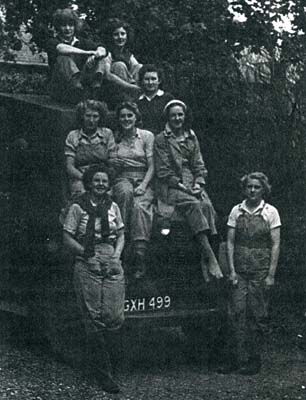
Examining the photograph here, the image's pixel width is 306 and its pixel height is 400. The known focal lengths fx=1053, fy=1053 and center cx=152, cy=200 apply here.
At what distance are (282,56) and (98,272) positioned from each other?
17.2 ft

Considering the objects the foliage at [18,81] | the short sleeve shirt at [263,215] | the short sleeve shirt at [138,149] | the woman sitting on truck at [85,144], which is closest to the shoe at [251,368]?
the short sleeve shirt at [263,215]

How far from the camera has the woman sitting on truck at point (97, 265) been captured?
24.8ft

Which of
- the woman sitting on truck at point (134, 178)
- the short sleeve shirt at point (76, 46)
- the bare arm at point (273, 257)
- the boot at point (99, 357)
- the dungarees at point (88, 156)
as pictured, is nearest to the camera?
the boot at point (99, 357)

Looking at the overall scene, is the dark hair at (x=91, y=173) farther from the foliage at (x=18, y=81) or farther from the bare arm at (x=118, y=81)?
the foliage at (x=18, y=81)

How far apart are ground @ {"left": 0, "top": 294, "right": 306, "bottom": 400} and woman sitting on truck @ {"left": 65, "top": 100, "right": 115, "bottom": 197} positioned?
140 centimetres

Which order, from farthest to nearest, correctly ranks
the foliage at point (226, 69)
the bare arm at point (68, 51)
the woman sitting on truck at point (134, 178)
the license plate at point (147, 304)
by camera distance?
1. the foliage at point (226, 69)
2. the bare arm at point (68, 51)
3. the woman sitting on truck at point (134, 178)
4. the license plate at point (147, 304)

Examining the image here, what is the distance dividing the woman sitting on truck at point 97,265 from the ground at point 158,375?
0.30 meters

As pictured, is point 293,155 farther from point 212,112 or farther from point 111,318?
point 111,318

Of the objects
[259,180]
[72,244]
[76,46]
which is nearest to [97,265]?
[72,244]

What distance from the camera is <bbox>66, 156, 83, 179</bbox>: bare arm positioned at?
26.7 feet

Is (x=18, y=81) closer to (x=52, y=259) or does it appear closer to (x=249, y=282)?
(x=52, y=259)

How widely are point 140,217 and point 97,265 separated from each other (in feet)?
2.00

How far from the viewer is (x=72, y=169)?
8164 millimetres

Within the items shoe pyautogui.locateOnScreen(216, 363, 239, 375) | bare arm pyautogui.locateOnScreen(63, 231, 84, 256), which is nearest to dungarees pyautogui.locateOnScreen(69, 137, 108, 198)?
bare arm pyautogui.locateOnScreen(63, 231, 84, 256)
